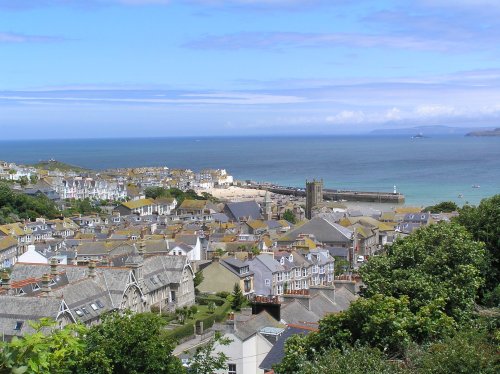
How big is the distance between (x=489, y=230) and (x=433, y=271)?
6501 millimetres

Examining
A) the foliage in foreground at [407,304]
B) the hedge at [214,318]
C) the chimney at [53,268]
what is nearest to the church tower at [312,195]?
the hedge at [214,318]

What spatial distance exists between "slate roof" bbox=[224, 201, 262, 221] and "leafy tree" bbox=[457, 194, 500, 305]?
177 feet

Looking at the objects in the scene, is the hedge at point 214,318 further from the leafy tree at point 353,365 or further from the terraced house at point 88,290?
→ the leafy tree at point 353,365

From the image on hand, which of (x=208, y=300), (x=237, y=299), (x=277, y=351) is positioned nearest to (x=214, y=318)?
(x=237, y=299)

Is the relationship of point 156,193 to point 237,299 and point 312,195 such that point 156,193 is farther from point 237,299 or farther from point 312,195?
point 237,299

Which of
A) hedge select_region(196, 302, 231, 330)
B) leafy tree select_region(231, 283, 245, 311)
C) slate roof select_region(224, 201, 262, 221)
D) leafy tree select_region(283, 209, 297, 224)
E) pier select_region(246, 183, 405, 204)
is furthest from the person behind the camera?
pier select_region(246, 183, 405, 204)

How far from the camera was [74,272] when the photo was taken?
34344 millimetres

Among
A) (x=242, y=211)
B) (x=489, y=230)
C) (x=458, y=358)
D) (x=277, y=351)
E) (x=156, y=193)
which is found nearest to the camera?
(x=458, y=358)

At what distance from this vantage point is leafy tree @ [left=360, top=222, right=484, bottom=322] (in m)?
19.8

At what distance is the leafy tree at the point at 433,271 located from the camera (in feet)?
65.0

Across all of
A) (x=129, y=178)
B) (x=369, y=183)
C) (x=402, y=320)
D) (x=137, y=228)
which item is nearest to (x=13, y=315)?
(x=402, y=320)

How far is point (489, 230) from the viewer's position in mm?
27078

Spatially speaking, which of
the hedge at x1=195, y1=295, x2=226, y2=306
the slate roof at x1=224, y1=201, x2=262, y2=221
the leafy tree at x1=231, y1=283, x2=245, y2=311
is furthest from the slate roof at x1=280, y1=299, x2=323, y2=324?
the slate roof at x1=224, y1=201, x2=262, y2=221

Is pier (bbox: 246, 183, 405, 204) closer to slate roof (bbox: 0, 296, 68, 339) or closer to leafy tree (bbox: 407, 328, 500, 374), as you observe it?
slate roof (bbox: 0, 296, 68, 339)
